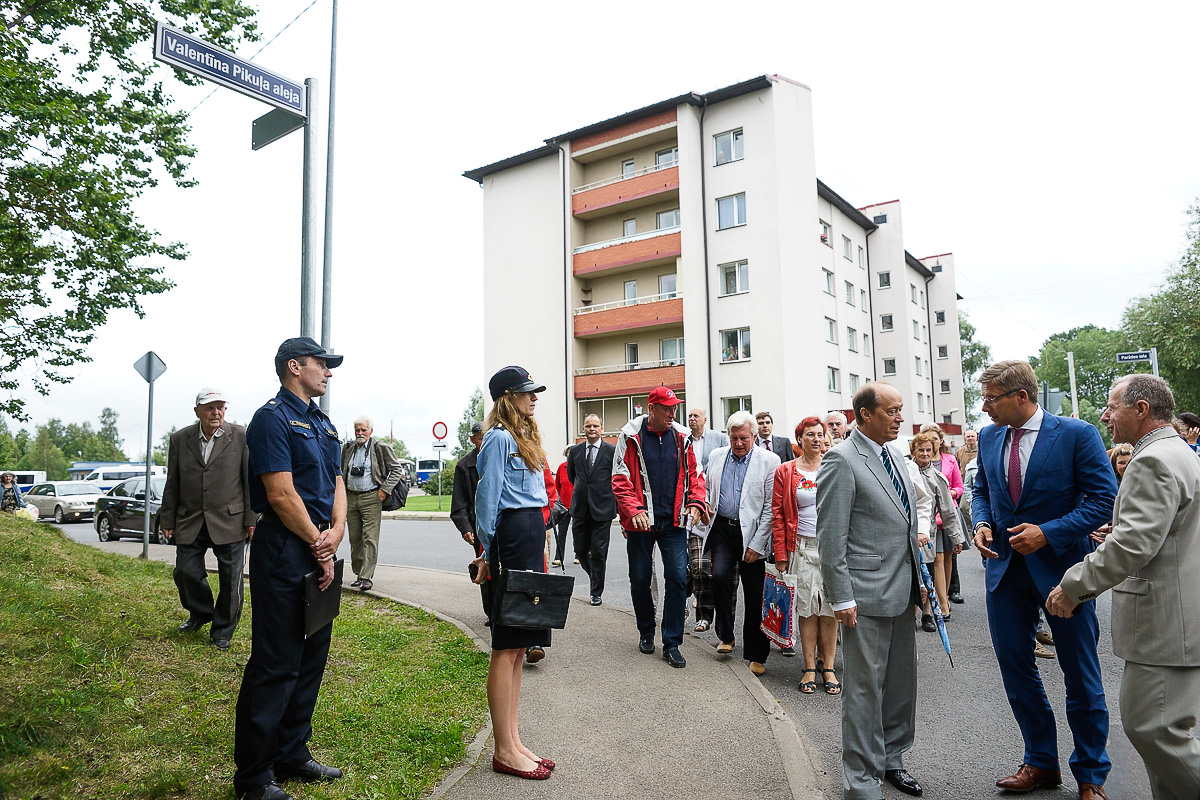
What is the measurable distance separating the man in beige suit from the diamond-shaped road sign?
13942mm

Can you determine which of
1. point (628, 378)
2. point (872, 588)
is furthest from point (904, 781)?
point (628, 378)

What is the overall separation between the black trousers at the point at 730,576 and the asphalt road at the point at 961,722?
18.1 inches

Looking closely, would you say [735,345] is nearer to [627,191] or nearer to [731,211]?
[731,211]

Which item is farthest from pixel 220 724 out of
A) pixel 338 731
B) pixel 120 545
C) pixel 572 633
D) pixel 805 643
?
pixel 120 545

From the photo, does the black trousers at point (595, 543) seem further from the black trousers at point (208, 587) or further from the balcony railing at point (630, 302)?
the balcony railing at point (630, 302)

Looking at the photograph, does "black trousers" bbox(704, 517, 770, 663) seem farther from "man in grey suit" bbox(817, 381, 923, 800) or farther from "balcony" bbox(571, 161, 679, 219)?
"balcony" bbox(571, 161, 679, 219)

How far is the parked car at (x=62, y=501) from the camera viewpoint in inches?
1142

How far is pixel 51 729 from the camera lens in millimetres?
3936

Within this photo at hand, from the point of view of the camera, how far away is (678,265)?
3170cm

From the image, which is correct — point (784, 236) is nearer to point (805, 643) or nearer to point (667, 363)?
point (667, 363)

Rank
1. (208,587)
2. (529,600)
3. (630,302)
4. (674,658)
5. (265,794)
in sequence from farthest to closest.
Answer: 1. (630,302)
2. (208,587)
3. (674,658)
4. (529,600)
5. (265,794)

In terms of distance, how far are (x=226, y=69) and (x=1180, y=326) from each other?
3841 centimetres

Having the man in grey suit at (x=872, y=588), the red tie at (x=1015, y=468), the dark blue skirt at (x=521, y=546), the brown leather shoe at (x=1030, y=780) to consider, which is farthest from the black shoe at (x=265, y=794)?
the red tie at (x=1015, y=468)

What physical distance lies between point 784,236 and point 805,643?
86.2ft
